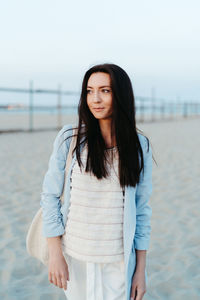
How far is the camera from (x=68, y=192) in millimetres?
1275

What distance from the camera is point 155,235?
122 inches

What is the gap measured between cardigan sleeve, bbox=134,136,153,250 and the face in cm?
20

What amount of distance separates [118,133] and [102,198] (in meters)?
0.23

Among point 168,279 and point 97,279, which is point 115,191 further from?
point 168,279

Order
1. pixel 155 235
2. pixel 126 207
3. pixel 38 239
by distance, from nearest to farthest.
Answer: pixel 126 207 → pixel 38 239 → pixel 155 235

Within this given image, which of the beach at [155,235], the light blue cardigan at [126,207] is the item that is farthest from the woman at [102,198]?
the beach at [155,235]

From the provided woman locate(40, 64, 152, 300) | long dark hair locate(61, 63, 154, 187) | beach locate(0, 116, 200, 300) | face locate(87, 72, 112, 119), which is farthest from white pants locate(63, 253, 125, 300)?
beach locate(0, 116, 200, 300)

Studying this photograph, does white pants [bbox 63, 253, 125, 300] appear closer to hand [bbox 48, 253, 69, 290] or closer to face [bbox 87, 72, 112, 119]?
hand [bbox 48, 253, 69, 290]

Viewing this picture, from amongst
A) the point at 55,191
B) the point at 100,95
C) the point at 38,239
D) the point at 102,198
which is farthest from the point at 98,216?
the point at 100,95

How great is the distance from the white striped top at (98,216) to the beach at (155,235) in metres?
1.06

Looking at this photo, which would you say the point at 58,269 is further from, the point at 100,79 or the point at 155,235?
the point at 155,235

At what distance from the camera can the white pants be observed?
4.06ft

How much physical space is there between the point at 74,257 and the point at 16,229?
Answer: 1972mm

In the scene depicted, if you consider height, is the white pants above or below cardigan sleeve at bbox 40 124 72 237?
below
